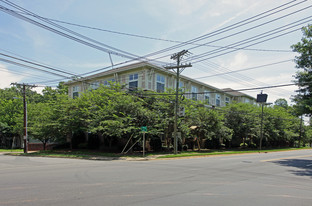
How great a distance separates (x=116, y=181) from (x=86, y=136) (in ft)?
103

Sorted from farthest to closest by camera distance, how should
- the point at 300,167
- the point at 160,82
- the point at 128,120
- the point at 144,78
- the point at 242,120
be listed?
the point at 242,120 → the point at 160,82 → the point at 144,78 → the point at 128,120 → the point at 300,167

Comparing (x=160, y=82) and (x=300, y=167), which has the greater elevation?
(x=160, y=82)

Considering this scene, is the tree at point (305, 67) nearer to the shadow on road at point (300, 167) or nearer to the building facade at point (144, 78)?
the shadow on road at point (300, 167)

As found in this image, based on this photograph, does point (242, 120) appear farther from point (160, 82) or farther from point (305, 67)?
point (305, 67)

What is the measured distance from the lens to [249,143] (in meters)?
43.6

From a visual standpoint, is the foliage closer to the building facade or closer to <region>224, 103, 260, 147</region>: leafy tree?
<region>224, 103, 260, 147</region>: leafy tree

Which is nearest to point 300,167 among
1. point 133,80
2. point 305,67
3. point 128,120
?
point 305,67

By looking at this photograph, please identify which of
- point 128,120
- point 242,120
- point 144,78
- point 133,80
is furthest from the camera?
point 242,120

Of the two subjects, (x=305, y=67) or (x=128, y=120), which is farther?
(x=128, y=120)

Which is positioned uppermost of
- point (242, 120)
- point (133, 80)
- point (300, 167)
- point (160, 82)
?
point (133, 80)

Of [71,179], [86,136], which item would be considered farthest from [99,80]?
[71,179]

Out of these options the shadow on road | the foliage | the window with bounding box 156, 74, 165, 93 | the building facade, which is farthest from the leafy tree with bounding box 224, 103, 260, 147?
the shadow on road

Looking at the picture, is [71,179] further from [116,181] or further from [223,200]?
[223,200]

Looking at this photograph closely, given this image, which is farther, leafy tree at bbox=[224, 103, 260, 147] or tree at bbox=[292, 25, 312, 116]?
leafy tree at bbox=[224, 103, 260, 147]
